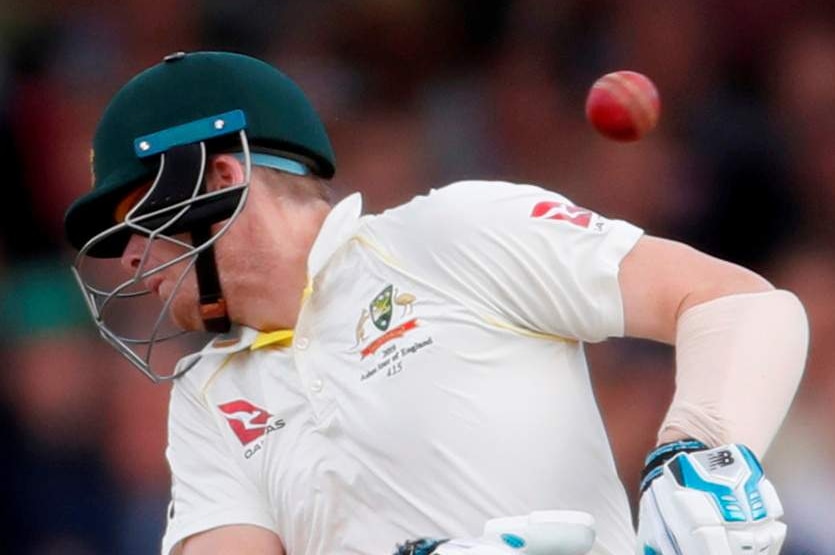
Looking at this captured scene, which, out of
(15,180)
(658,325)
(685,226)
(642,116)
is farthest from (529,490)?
(15,180)

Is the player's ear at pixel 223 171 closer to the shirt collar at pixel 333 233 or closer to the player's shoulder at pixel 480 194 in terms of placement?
the shirt collar at pixel 333 233

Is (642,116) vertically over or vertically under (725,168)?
over

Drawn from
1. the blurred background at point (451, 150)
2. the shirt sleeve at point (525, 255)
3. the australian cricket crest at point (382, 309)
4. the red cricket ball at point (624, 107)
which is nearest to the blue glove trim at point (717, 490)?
the shirt sleeve at point (525, 255)

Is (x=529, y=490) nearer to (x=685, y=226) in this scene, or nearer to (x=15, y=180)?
(x=685, y=226)

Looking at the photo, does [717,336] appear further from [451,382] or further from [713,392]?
[451,382]

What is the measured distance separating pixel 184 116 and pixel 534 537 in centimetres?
124

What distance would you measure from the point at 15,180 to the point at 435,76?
4.47 ft

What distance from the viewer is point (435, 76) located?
5793 millimetres

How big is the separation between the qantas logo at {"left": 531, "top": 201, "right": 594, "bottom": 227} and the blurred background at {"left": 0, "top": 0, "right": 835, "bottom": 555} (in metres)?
1.82

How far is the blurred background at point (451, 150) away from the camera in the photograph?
493cm

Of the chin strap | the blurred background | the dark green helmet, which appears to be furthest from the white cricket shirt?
the blurred background

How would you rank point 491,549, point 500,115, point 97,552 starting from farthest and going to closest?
point 500,115 → point 97,552 → point 491,549

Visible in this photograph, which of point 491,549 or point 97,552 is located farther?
point 97,552

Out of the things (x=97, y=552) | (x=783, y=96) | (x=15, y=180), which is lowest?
(x=97, y=552)
